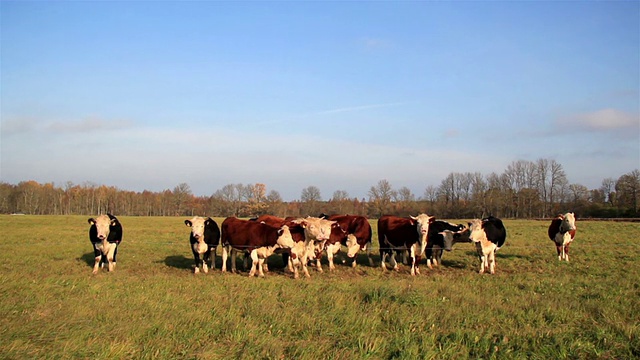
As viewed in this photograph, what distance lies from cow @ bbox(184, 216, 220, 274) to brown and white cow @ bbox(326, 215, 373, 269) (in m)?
4.90

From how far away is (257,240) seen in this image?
14625mm

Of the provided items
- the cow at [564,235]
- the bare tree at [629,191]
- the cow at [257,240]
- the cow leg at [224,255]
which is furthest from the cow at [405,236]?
the bare tree at [629,191]

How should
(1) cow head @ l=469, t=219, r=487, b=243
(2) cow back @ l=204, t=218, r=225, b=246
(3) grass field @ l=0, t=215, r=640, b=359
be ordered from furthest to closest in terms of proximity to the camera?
(2) cow back @ l=204, t=218, r=225, b=246 < (1) cow head @ l=469, t=219, r=487, b=243 < (3) grass field @ l=0, t=215, r=640, b=359

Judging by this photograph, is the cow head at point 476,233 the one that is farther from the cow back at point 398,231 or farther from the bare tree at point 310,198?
the bare tree at point 310,198

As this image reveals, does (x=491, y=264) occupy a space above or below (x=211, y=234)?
below

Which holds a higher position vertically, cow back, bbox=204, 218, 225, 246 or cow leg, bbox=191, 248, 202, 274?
cow back, bbox=204, 218, 225, 246

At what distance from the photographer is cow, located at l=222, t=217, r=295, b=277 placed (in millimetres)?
14500

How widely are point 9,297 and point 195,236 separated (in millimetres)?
6407

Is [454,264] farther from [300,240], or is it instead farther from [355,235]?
[300,240]

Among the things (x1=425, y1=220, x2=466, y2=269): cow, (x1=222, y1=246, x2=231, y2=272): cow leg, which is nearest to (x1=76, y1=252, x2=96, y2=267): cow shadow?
(x1=222, y1=246, x2=231, y2=272): cow leg

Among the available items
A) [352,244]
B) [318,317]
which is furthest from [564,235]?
[318,317]

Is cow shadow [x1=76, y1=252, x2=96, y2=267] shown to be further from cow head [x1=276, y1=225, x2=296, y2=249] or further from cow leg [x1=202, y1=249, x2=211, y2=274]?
cow head [x1=276, y1=225, x2=296, y2=249]

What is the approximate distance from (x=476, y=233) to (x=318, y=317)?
29.7 feet

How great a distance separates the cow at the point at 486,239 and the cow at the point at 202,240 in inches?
353
